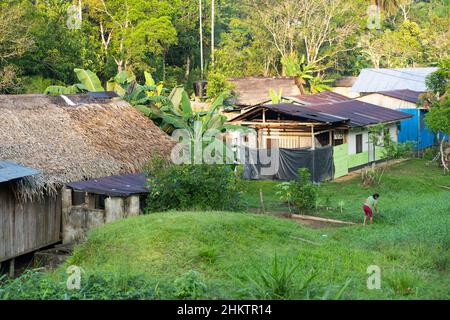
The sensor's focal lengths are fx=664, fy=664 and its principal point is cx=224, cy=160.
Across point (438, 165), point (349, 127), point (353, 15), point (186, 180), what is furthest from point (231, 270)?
point (353, 15)

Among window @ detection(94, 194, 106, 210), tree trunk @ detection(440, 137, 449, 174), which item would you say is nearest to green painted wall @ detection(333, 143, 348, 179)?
tree trunk @ detection(440, 137, 449, 174)

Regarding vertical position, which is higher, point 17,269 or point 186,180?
point 186,180

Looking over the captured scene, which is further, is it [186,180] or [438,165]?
[438,165]

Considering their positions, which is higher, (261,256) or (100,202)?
(100,202)

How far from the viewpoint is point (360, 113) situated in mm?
28562

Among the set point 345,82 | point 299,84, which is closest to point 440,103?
point 299,84

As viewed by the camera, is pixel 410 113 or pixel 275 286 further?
pixel 410 113

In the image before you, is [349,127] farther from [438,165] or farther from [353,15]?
[353,15]

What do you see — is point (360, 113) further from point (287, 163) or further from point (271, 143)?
point (287, 163)

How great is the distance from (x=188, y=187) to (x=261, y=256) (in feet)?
14.0

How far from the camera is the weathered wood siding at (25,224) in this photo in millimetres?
14297

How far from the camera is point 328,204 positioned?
758 inches
